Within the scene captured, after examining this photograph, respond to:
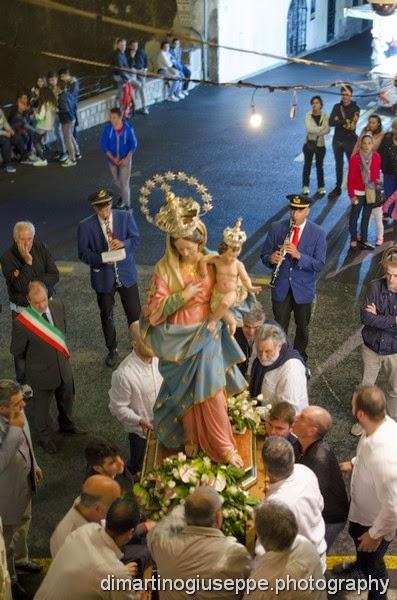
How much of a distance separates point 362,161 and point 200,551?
8054 mm

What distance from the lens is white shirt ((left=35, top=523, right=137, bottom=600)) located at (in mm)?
4328

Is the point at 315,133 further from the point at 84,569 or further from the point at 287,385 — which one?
the point at 84,569

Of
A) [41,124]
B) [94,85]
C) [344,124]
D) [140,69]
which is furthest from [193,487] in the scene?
[140,69]

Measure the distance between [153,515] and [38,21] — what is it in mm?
20456

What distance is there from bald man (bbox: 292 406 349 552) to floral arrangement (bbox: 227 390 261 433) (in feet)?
1.28

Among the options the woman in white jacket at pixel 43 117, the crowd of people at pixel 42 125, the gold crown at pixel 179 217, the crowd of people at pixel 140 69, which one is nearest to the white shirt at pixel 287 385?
the gold crown at pixel 179 217

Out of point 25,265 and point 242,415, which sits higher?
point 25,265

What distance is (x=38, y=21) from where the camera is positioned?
22672 millimetres

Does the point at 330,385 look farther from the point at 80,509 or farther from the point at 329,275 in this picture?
the point at 80,509

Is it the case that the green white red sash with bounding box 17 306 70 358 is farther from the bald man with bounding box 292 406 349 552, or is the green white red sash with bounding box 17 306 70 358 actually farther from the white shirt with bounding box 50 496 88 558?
the bald man with bounding box 292 406 349 552

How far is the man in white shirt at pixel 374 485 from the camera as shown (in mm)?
5160

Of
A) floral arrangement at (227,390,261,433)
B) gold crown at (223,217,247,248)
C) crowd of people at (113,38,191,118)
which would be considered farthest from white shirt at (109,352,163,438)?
crowd of people at (113,38,191,118)

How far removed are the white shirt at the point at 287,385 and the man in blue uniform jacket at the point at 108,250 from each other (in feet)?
9.24

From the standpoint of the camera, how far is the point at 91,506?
4.84m
